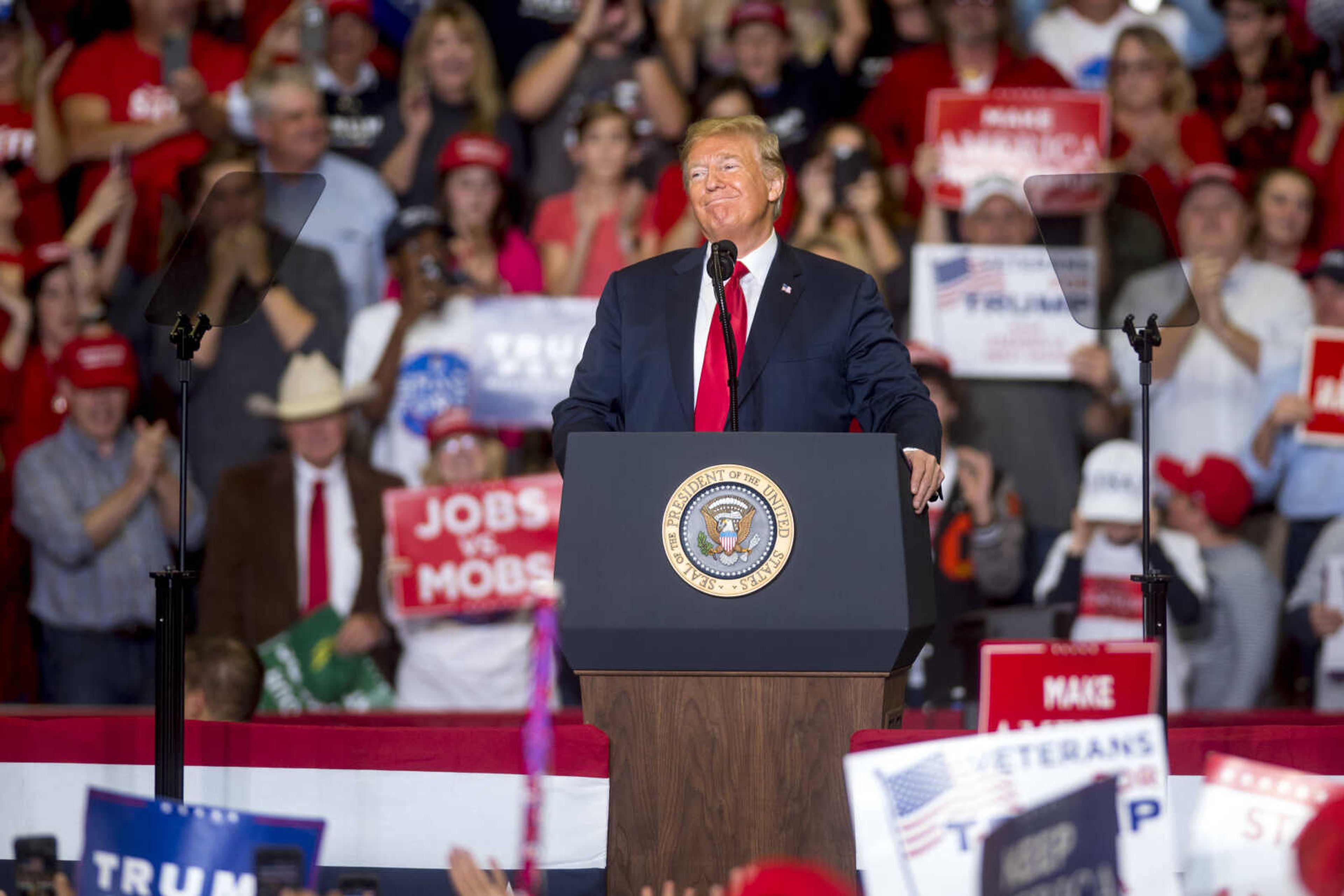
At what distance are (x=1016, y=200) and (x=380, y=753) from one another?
4.19 meters

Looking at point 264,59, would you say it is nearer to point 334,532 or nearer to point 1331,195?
point 334,532

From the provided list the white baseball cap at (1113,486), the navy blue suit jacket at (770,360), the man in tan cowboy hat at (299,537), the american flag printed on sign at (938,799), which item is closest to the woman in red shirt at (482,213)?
the man in tan cowboy hat at (299,537)

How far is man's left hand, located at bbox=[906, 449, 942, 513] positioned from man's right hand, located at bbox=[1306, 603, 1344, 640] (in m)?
3.68

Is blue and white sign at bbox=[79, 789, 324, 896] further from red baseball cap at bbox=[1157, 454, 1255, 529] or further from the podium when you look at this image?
red baseball cap at bbox=[1157, 454, 1255, 529]

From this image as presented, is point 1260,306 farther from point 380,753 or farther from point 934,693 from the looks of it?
point 380,753

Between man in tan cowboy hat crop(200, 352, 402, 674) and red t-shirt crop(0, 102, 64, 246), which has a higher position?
red t-shirt crop(0, 102, 64, 246)

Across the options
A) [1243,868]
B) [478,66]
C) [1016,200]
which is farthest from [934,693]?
[1243,868]

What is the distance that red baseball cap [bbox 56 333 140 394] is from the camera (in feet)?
20.0

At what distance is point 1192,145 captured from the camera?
693cm

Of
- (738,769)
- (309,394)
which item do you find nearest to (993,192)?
(309,394)

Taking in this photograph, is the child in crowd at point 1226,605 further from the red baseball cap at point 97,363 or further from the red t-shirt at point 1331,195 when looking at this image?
the red baseball cap at point 97,363

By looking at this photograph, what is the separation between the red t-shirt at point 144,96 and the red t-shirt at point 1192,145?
3.57 meters

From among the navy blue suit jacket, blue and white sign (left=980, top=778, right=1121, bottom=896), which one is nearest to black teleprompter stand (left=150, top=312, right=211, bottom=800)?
the navy blue suit jacket

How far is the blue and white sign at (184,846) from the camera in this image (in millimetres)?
2113
